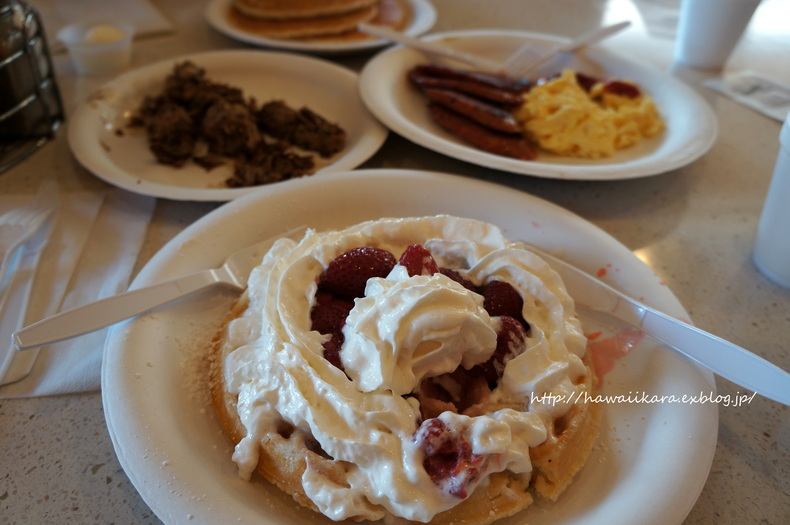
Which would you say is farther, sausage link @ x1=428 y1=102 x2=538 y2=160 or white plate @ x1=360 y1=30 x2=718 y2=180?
sausage link @ x1=428 y1=102 x2=538 y2=160

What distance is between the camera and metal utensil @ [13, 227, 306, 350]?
94 centimetres

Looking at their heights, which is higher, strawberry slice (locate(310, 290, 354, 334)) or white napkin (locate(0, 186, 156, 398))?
strawberry slice (locate(310, 290, 354, 334))

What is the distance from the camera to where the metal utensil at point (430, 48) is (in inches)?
80.7

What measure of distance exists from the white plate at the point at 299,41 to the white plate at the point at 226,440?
40.0 inches

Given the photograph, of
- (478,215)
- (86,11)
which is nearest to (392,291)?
(478,215)

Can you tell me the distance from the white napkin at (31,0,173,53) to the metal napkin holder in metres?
0.73

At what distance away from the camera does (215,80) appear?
204 cm

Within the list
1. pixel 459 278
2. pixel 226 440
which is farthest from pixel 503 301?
pixel 226 440

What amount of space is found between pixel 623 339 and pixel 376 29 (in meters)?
1.47

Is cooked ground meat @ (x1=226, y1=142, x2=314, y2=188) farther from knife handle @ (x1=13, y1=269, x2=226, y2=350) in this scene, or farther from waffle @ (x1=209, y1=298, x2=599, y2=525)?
waffle @ (x1=209, y1=298, x2=599, y2=525)

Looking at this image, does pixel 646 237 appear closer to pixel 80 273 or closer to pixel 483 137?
pixel 483 137

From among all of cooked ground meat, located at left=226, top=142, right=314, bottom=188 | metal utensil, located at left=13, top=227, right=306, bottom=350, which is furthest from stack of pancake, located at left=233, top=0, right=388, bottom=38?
metal utensil, located at left=13, top=227, right=306, bottom=350

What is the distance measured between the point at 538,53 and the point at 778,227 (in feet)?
3.77

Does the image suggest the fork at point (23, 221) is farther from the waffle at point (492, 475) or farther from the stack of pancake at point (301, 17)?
the stack of pancake at point (301, 17)
